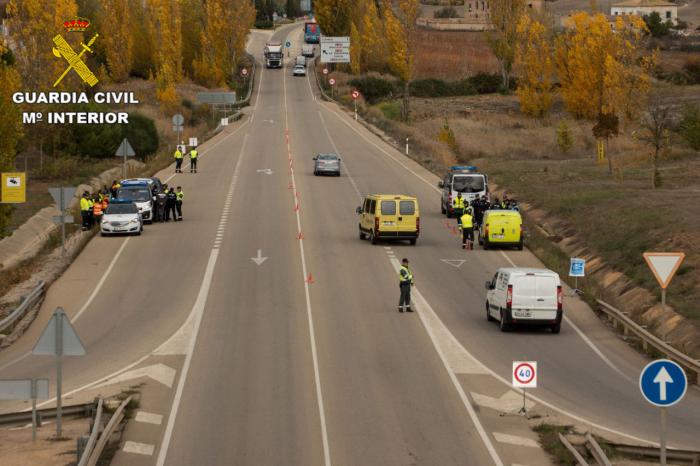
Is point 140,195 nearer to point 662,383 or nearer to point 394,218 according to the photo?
point 394,218

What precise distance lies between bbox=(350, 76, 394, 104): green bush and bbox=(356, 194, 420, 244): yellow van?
88.1 metres

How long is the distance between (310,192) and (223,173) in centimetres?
944

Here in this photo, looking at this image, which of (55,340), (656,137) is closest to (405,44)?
(656,137)

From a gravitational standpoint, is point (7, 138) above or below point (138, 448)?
above

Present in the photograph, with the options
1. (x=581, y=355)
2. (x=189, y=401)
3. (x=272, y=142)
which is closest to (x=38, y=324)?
(x=189, y=401)

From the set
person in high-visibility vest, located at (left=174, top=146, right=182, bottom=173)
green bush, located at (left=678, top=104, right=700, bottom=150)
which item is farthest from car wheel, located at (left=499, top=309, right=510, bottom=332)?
green bush, located at (left=678, top=104, right=700, bottom=150)

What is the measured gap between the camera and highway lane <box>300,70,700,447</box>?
23250mm

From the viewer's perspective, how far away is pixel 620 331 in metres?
32.0

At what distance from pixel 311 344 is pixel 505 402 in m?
6.59

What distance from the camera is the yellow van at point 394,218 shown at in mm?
43938

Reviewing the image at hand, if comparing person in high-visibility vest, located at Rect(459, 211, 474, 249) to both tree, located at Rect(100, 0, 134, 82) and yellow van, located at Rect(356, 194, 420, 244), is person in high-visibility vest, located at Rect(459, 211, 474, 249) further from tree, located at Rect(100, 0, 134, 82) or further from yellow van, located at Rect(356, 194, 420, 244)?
tree, located at Rect(100, 0, 134, 82)

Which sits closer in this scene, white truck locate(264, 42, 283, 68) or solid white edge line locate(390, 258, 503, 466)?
solid white edge line locate(390, 258, 503, 466)

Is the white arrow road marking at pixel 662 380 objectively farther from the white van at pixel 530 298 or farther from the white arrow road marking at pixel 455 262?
the white arrow road marking at pixel 455 262

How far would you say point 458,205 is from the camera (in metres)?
51.6
